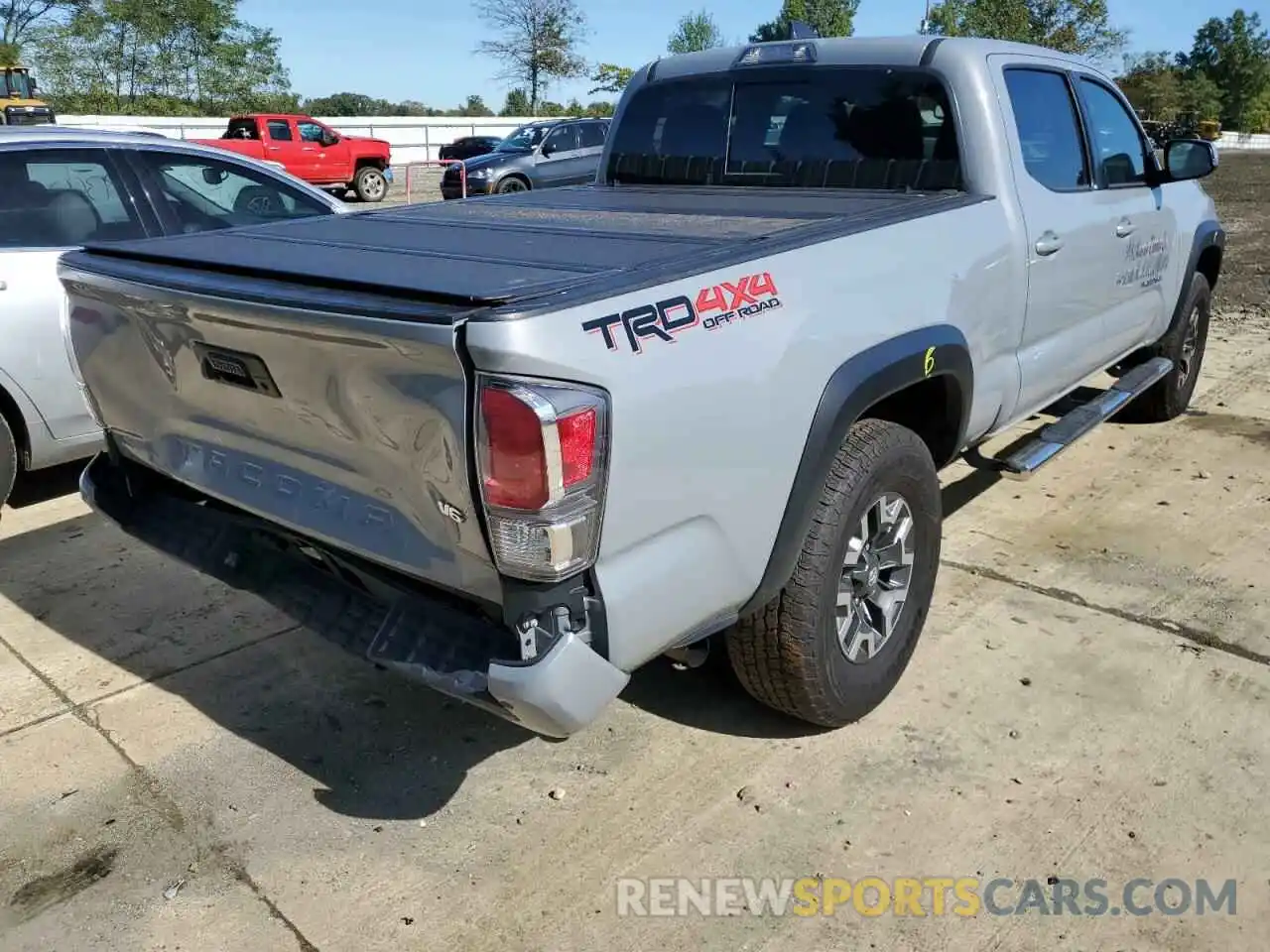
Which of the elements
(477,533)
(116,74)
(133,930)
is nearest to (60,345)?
(133,930)

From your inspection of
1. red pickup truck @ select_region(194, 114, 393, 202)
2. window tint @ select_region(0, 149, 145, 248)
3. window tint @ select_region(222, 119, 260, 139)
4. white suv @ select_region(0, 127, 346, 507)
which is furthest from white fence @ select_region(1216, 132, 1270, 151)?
window tint @ select_region(0, 149, 145, 248)

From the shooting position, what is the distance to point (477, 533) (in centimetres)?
214

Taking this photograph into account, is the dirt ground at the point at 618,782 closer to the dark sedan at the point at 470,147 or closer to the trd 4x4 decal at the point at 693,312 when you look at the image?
the trd 4x4 decal at the point at 693,312

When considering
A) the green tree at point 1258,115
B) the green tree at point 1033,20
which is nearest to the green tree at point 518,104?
the green tree at point 1033,20

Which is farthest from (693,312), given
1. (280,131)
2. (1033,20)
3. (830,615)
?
(1033,20)

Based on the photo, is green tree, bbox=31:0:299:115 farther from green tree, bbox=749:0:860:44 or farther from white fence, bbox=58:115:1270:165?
green tree, bbox=749:0:860:44

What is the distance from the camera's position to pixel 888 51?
3904mm

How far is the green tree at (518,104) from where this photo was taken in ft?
201

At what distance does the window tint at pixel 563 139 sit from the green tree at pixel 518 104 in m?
42.8

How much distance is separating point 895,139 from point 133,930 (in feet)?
11.3

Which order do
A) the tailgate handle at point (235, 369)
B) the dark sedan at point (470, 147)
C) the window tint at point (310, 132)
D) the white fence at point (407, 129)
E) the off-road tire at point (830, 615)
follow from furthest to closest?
the white fence at point (407, 129) < the dark sedan at point (470, 147) < the window tint at point (310, 132) < the off-road tire at point (830, 615) < the tailgate handle at point (235, 369)

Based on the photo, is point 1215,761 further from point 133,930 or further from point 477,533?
point 133,930

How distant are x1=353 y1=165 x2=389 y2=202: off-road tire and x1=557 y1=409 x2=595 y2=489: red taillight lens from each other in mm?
22853

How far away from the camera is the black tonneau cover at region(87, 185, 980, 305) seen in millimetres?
2287
